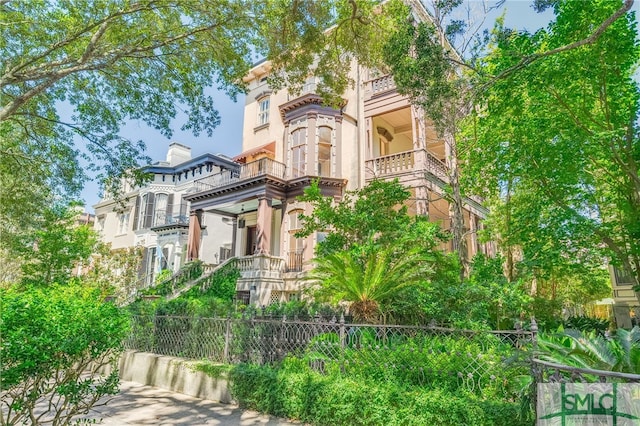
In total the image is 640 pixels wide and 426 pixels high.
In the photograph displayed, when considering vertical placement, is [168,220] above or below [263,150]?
below

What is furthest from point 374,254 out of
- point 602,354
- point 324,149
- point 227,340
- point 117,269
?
point 117,269

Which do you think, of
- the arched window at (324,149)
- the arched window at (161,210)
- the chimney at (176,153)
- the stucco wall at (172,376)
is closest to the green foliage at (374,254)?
the stucco wall at (172,376)

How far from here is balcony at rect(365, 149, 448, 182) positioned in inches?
565

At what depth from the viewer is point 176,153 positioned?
99.0ft

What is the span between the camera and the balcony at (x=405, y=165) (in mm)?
14352

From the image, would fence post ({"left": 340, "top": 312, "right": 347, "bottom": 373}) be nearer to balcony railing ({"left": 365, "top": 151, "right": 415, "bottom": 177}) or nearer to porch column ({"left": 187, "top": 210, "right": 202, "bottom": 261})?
balcony railing ({"left": 365, "top": 151, "right": 415, "bottom": 177})

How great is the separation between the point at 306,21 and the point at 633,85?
28.0 ft

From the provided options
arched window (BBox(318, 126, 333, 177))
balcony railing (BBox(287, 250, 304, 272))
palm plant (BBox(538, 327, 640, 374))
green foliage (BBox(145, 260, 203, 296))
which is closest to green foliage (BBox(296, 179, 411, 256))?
palm plant (BBox(538, 327, 640, 374))

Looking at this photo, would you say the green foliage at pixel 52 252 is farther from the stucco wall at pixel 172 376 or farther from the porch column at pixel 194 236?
the stucco wall at pixel 172 376

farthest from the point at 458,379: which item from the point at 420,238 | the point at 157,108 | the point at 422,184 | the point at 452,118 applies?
the point at 157,108

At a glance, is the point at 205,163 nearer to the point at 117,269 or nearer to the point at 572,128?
the point at 117,269

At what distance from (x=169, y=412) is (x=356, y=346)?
3.35m

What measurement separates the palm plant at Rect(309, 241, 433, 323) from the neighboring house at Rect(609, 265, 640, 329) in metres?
15.6

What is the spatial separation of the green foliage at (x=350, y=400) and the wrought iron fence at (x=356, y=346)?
307 millimetres
